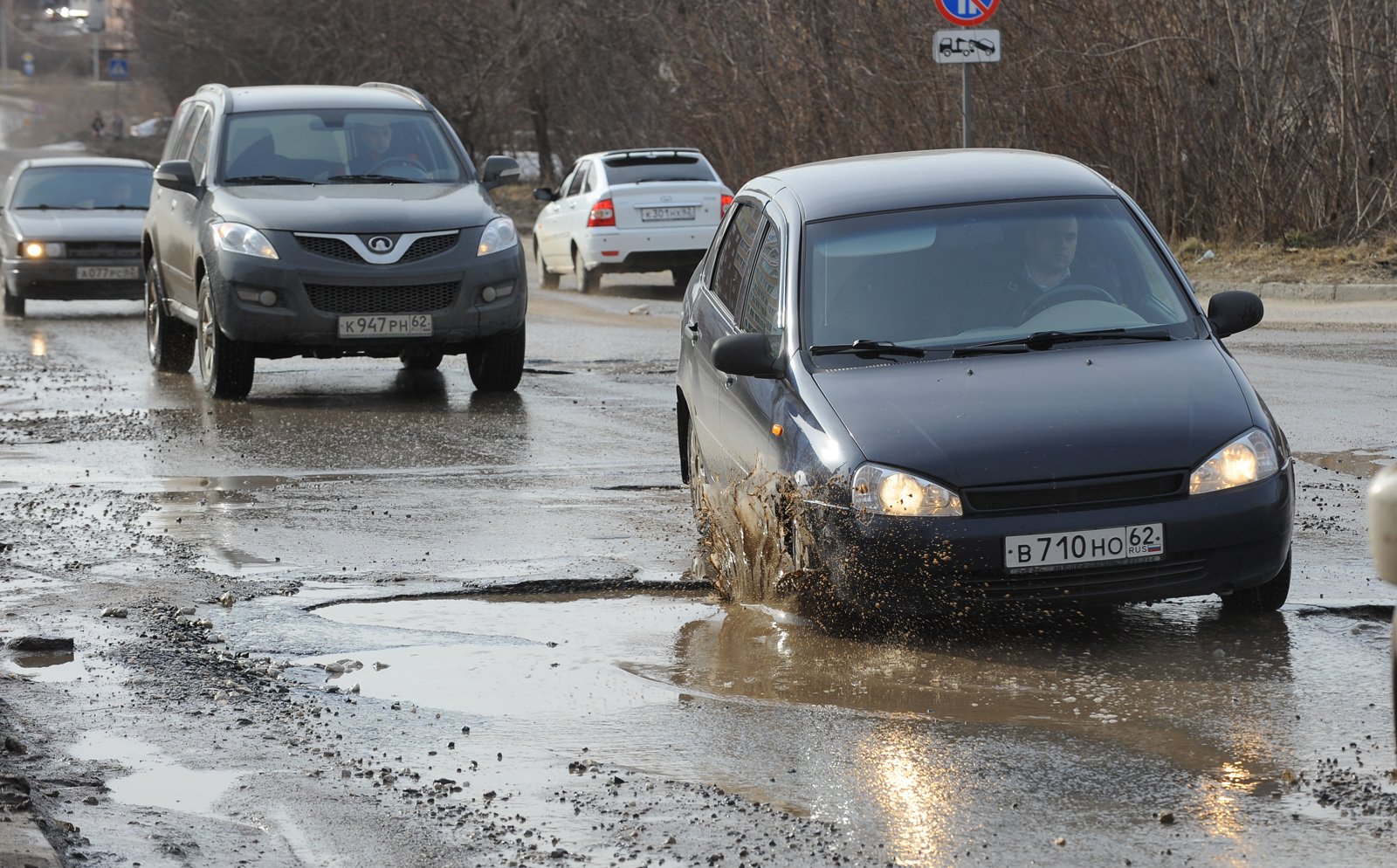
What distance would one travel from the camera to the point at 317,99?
1420cm

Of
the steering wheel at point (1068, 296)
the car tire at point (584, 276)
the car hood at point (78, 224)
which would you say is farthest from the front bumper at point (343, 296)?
the car tire at point (584, 276)

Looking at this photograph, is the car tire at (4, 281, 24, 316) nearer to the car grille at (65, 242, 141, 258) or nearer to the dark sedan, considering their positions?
the dark sedan

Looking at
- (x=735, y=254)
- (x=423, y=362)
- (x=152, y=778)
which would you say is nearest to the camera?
(x=152, y=778)

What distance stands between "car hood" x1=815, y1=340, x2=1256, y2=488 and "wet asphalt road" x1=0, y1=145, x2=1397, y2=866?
0.55 m

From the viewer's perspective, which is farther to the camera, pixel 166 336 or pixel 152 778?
pixel 166 336

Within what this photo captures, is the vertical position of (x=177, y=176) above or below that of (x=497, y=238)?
above

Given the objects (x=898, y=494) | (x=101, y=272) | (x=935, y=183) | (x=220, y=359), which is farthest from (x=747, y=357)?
(x=101, y=272)

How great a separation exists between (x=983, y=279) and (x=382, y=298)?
636cm

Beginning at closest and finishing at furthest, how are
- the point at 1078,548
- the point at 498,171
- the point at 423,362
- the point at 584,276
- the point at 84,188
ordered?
the point at 1078,548 → the point at 498,171 → the point at 423,362 → the point at 84,188 → the point at 584,276

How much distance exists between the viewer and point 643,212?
23031 millimetres

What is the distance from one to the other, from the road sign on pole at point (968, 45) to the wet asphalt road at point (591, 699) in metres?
7.97

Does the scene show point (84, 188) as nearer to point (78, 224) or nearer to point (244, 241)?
point (78, 224)

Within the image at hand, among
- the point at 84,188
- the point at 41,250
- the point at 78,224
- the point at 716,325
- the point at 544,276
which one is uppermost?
the point at 716,325

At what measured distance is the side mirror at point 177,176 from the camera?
44.1ft
